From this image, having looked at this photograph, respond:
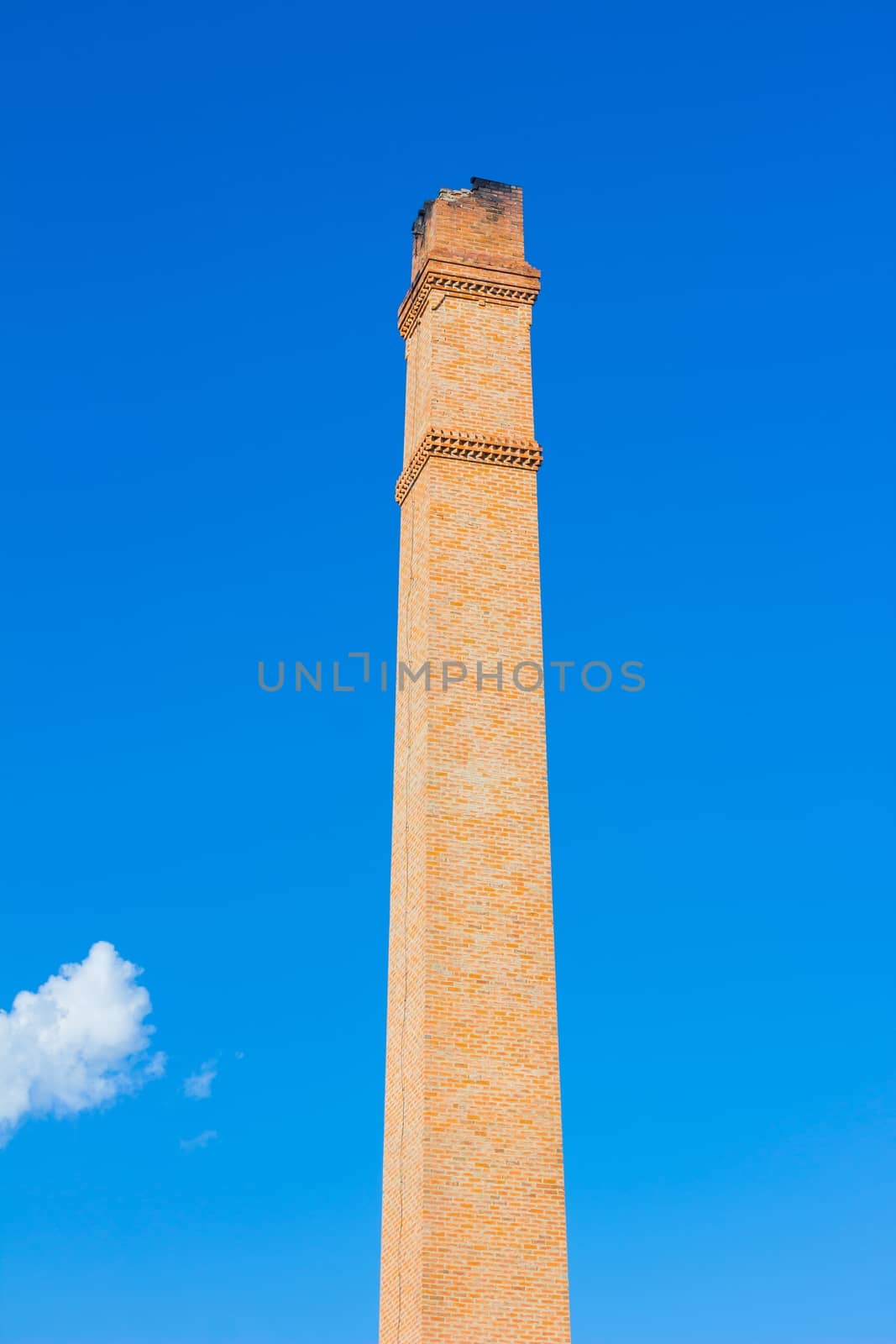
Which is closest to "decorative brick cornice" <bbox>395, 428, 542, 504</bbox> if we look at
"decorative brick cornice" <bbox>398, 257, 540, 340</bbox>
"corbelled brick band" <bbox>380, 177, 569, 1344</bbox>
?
"corbelled brick band" <bbox>380, 177, 569, 1344</bbox>

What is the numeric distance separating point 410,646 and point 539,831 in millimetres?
3066

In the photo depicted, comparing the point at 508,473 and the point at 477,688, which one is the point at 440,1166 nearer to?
the point at 477,688

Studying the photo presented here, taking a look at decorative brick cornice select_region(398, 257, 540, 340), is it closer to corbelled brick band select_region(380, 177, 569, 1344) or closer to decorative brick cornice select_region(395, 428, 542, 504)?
corbelled brick band select_region(380, 177, 569, 1344)

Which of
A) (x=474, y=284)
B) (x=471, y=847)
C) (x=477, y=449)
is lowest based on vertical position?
(x=471, y=847)

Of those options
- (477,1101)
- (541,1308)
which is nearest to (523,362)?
(477,1101)

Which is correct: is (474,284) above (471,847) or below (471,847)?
above

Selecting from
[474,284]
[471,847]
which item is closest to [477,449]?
[474,284]

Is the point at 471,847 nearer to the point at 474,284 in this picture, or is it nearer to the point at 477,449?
the point at 477,449

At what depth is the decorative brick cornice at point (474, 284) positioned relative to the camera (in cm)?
2212

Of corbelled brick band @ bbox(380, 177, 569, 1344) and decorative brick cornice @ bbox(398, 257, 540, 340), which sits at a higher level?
decorative brick cornice @ bbox(398, 257, 540, 340)

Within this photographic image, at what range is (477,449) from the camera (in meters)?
21.2

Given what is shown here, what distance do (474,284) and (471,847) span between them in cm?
817

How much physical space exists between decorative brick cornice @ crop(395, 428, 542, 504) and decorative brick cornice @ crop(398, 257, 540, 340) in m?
2.27

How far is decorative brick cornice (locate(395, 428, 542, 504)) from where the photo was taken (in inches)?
830
